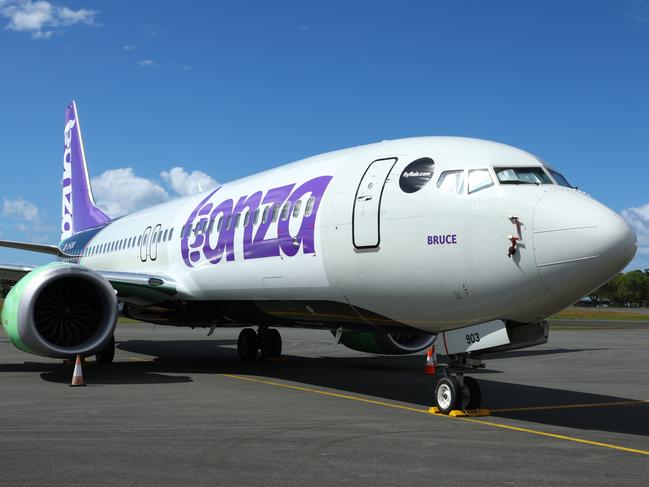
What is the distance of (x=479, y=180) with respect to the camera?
872cm

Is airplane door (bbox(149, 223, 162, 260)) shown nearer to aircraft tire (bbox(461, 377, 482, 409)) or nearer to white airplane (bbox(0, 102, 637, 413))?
white airplane (bbox(0, 102, 637, 413))

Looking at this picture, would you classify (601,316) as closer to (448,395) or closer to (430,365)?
(430,365)

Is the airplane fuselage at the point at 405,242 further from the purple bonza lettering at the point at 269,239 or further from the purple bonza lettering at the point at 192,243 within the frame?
the purple bonza lettering at the point at 192,243

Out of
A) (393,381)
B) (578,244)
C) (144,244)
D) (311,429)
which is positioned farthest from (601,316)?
(311,429)

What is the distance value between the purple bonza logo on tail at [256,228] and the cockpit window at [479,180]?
2731 millimetres

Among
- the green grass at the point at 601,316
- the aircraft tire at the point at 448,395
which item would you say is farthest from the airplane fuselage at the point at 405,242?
the green grass at the point at 601,316

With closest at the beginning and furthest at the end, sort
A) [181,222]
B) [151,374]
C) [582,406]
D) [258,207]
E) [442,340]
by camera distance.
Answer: [442,340], [582,406], [258,207], [151,374], [181,222]

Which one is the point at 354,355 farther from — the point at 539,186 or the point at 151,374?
the point at 539,186

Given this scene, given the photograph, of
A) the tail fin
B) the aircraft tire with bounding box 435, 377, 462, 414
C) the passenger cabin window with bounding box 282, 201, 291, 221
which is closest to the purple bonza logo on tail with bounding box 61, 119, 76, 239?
the tail fin

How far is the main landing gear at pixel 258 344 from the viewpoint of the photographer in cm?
1827

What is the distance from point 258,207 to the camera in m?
12.6

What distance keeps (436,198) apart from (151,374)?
788 centimetres

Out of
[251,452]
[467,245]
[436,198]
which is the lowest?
[251,452]

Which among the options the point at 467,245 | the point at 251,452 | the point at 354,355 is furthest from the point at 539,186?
the point at 354,355
